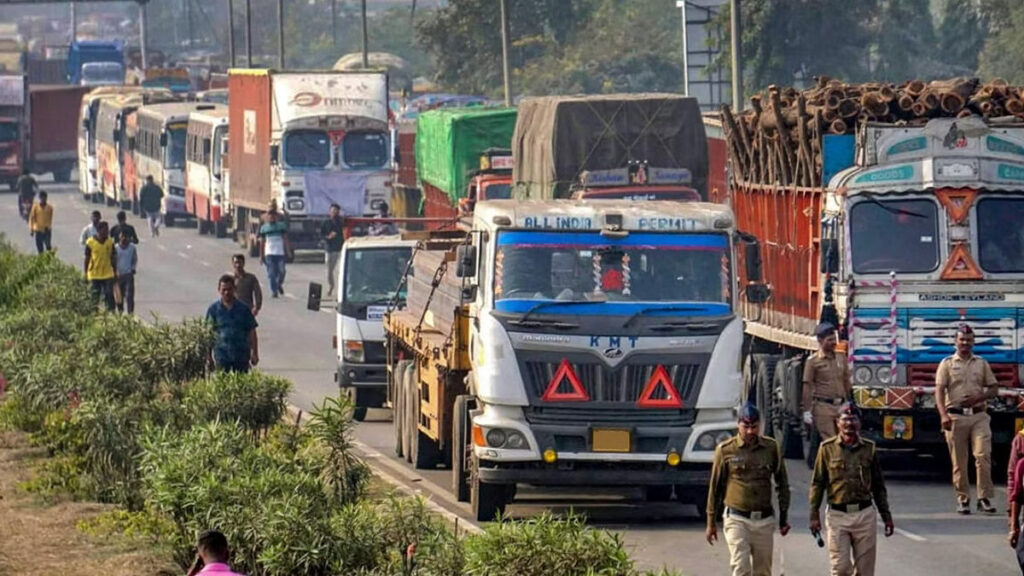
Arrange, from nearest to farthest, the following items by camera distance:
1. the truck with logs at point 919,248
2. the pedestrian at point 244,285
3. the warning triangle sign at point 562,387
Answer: the warning triangle sign at point 562,387 → the truck with logs at point 919,248 → the pedestrian at point 244,285

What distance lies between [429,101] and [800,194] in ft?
170

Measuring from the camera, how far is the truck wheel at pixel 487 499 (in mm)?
17406

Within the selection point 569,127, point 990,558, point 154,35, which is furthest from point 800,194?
point 154,35

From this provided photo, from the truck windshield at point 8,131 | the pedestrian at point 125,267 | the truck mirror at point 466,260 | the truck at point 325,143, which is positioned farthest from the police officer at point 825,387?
the truck windshield at point 8,131

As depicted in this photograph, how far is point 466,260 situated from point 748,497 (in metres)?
4.58

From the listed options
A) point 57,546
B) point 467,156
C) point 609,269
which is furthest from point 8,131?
point 57,546

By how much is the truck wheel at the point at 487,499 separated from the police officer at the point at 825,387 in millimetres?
2949

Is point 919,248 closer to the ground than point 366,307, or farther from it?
farther from it

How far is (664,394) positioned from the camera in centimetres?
1706

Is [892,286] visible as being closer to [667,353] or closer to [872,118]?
[872,118]

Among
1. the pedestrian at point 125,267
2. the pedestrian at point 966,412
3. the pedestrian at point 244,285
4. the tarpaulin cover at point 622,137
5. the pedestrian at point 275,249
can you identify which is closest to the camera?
the pedestrian at point 966,412

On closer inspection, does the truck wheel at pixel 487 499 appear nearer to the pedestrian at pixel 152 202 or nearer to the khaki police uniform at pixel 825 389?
the khaki police uniform at pixel 825 389

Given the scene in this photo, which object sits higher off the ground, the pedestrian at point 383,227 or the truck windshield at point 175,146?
the truck windshield at point 175,146

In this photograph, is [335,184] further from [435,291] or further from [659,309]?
[659,309]
